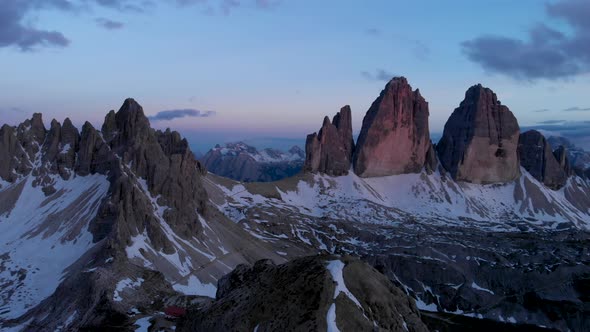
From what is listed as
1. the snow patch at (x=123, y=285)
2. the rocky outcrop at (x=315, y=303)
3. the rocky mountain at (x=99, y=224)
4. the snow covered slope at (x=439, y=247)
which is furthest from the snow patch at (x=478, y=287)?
the rocky outcrop at (x=315, y=303)

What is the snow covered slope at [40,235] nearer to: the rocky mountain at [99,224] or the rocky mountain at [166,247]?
the rocky mountain at [99,224]

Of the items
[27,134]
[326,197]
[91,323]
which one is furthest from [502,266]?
[27,134]

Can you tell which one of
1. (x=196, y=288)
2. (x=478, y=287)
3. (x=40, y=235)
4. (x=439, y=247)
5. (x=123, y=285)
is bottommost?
(x=478, y=287)

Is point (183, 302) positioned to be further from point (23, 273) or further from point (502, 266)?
point (502, 266)

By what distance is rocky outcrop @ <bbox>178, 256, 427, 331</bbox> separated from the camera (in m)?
20.9

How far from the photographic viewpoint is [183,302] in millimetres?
44281

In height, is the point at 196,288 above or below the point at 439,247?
above

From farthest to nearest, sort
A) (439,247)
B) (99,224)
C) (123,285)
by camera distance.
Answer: (439,247) → (99,224) → (123,285)

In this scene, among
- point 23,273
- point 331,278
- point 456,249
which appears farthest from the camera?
point 456,249

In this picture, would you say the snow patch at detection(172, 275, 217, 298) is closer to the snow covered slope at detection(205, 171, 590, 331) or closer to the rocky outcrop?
the snow covered slope at detection(205, 171, 590, 331)

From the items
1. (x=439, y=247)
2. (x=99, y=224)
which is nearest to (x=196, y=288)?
(x=99, y=224)

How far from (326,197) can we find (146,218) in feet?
358

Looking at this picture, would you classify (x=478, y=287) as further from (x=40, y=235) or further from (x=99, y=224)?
(x=40, y=235)

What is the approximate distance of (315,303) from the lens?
2114 cm
